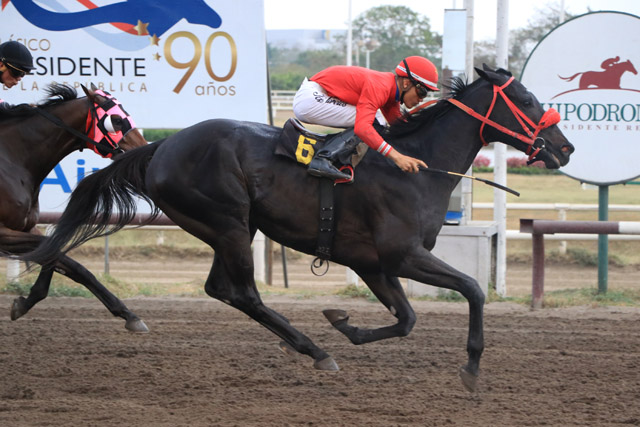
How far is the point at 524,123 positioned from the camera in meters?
5.17

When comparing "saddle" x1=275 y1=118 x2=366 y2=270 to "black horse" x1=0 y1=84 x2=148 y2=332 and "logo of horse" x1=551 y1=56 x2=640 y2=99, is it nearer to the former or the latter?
"black horse" x1=0 y1=84 x2=148 y2=332

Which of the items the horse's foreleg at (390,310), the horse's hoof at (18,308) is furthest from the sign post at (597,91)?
the horse's hoof at (18,308)

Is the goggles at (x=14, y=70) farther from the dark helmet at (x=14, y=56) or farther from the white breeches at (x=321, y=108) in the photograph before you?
the white breeches at (x=321, y=108)

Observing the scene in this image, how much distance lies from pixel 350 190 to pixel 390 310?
2.76 feet

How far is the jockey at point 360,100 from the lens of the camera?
4.88m

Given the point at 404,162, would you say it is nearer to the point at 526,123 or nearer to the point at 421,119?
the point at 421,119

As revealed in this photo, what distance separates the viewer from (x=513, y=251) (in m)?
12.6

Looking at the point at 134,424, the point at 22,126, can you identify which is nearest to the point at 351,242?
the point at 134,424

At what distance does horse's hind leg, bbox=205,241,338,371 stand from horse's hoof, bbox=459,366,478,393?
850 millimetres

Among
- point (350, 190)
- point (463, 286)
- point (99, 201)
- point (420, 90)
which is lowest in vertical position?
point (463, 286)

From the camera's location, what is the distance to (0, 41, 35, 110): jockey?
618cm

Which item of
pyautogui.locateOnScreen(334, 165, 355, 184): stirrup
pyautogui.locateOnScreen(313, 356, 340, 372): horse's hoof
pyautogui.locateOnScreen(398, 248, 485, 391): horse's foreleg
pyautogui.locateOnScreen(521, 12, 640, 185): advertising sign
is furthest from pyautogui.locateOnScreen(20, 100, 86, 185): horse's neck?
pyautogui.locateOnScreen(521, 12, 640, 185): advertising sign

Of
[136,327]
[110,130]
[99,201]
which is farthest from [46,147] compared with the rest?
[136,327]

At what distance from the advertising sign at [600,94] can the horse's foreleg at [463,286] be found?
13.5 feet
